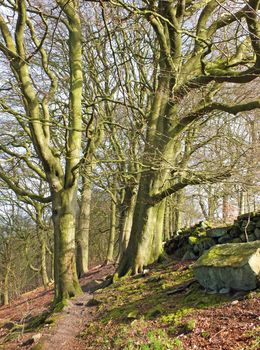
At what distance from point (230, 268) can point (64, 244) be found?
14.5 ft

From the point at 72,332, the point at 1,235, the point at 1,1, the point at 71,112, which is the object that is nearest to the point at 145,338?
the point at 72,332

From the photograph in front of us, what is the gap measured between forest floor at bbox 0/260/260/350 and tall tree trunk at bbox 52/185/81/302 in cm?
43

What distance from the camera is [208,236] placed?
9.92 metres

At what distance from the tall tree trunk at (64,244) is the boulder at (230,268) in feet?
11.6

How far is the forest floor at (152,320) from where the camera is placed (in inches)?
197

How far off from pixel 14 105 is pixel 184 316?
11.3 m

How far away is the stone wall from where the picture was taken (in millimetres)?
8953

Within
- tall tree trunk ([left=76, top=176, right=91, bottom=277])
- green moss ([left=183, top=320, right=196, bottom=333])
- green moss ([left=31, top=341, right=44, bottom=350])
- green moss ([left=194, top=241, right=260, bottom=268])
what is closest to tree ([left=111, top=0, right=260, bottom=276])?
green moss ([left=194, top=241, right=260, bottom=268])

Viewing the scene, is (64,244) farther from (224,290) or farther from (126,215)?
(126,215)

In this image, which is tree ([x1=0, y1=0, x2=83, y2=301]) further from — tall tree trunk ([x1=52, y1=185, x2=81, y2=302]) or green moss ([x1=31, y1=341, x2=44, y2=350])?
green moss ([x1=31, y1=341, x2=44, y2=350])

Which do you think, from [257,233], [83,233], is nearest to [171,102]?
[257,233]

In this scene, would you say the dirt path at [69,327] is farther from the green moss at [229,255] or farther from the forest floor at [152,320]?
the green moss at [229,255]

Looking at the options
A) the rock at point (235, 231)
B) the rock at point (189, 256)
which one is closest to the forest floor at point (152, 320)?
the rock at point (189, 256)

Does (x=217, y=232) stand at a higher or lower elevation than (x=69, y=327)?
higher
